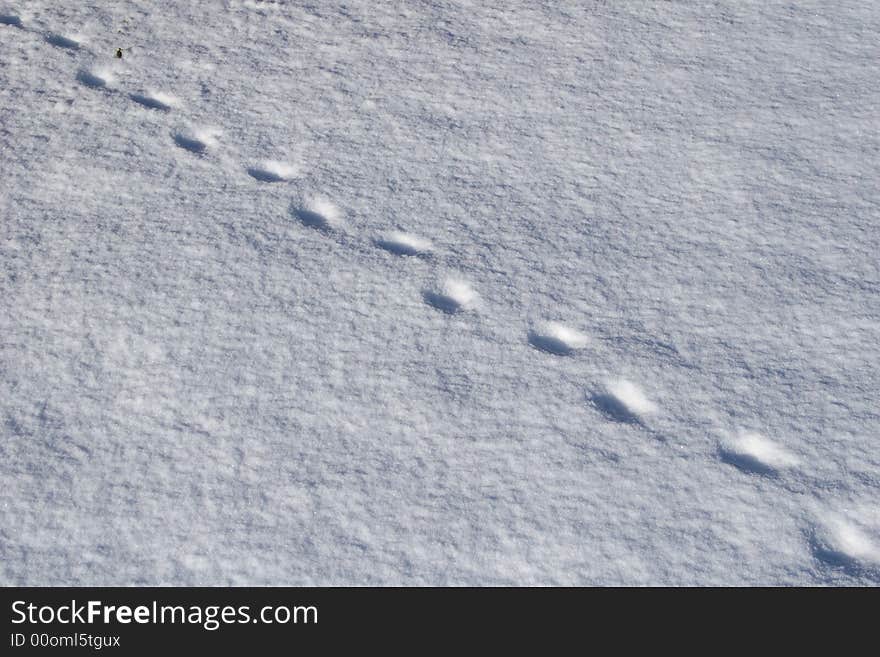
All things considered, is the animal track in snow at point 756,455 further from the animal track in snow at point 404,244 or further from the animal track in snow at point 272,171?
the animal track in snow at point 272,171

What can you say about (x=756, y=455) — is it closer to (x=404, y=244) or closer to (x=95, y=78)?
(x=404, y=244)

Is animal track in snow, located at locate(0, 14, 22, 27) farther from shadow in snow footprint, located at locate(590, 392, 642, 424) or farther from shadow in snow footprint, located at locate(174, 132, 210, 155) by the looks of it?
shadow in snow footprint, located at locate(590, 392, 642, 424)

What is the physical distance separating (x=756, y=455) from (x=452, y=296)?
26.2 inches

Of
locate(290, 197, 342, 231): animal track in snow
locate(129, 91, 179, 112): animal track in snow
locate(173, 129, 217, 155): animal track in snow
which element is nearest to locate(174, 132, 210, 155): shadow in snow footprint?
locate(173, 129, 217, 155): animal track in snow

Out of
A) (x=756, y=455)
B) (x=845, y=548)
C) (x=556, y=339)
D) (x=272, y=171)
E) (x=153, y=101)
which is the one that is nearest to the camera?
(x=845, y=548)

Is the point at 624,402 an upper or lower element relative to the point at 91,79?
upper

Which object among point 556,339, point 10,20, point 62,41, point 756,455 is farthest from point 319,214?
point 10,20

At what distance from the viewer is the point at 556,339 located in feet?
5.69

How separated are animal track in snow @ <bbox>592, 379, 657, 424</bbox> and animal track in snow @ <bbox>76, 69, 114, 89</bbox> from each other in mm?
1650

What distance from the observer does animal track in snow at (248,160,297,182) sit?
211 cm

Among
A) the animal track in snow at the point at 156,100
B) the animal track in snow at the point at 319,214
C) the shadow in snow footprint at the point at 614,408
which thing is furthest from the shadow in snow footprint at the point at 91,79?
the shadow in snow footprint at the point at 614,408

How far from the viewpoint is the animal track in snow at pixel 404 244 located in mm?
1917

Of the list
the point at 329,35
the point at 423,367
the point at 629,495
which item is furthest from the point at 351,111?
the point at 629,495
